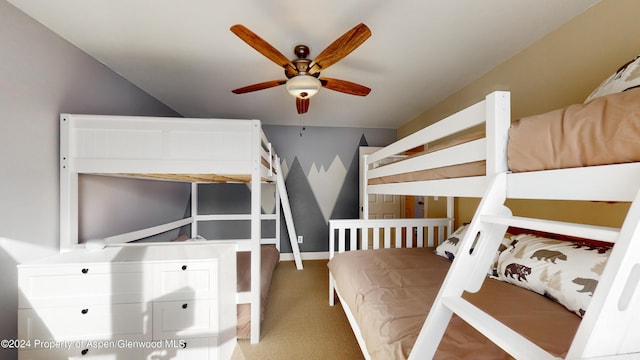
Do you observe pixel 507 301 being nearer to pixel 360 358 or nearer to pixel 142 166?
pixel 360 358

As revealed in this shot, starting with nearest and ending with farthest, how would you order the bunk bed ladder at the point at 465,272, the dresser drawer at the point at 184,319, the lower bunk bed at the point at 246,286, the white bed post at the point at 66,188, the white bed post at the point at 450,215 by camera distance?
the bunk bed ladder at the point at 465,272 → the dresser drawer at the point at 184,319 → the white bed post at the point at 66,188 → the lower bunk bed at the point at 246,286 → the white bed post at the point at 450,215

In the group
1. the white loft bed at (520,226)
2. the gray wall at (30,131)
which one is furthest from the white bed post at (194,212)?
the white loft bed at (520,226)

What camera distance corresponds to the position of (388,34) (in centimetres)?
177

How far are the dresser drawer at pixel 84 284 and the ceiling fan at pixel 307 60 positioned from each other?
144 cm

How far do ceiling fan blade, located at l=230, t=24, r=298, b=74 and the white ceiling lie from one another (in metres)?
0.22

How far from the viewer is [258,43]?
4.83 feet

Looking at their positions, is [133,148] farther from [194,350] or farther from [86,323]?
[194,350]

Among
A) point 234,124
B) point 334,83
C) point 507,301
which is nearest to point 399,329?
point 507,301

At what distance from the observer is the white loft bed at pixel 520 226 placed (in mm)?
490

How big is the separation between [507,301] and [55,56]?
3.04 meters

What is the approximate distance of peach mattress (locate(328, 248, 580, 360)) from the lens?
94 cm

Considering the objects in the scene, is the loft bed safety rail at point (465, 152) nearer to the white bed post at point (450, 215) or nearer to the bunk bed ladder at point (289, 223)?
the white bed post at point (450, 215)

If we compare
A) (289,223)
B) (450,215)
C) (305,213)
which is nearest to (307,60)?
(450,215)

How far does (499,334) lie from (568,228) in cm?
31
